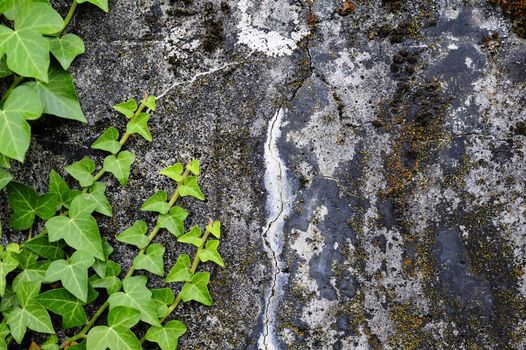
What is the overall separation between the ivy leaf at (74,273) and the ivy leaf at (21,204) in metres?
0.18

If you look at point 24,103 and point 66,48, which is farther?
Answer: point 66,48

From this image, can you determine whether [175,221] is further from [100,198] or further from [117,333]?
[117,333]

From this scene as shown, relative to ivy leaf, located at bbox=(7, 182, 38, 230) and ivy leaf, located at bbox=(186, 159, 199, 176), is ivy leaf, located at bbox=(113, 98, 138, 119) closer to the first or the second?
ivy leaf, located at bbox=(186, 159, 199, 176)

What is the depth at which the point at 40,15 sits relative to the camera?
63.2 inches

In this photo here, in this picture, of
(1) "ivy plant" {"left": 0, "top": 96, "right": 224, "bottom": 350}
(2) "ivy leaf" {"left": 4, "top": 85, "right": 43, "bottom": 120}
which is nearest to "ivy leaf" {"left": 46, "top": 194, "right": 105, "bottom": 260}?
(1) "ivy plant" {"left": 0, "top": 96, "right": 224, "bottom": 350}

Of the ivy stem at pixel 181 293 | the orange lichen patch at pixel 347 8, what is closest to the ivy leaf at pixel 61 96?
the ivy stem at pixel 181 293

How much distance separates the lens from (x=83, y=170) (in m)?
1.74

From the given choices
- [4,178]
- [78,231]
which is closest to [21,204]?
[4,178]

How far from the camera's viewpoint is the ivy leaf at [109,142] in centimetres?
174

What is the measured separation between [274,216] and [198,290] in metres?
0.33

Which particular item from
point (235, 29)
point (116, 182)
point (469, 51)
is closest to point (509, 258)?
point (469, 51)

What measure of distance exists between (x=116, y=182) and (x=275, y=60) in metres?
0.65

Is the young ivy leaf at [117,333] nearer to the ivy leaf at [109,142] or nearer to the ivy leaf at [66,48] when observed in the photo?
the ivy leaf at [109,142]

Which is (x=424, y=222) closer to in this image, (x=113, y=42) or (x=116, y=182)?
(x=116, y=182)
